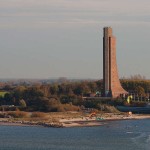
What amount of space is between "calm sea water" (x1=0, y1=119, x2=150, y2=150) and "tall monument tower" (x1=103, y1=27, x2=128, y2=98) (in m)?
17.9

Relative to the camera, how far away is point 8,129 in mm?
52562

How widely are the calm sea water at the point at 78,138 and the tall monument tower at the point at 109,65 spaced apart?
1794cm

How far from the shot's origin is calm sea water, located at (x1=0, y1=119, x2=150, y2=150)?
41.2 meters

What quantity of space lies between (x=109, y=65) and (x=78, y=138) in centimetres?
3009

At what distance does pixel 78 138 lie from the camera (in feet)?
151

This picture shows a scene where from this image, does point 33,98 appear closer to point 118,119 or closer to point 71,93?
point 71,93

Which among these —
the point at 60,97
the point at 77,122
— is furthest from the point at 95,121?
the point at 60,97

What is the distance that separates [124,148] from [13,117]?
23724mm

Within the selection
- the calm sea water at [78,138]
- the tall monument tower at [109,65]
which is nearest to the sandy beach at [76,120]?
the calm sea water at [78,138]

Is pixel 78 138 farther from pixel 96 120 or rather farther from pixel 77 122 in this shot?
pixel 96 120

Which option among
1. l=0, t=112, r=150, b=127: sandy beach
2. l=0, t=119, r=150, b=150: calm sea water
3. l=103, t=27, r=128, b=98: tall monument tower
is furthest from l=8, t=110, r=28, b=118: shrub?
l=103, t=27, r=128, b=98: tall monument tower

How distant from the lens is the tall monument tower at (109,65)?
75.6m

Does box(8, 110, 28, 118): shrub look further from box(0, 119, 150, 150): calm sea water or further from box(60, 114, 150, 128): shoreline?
box(0, 119, 150, 150): calm sea water

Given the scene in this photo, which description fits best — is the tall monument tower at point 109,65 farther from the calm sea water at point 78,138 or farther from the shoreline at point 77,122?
the calm sea water at point 78,138
